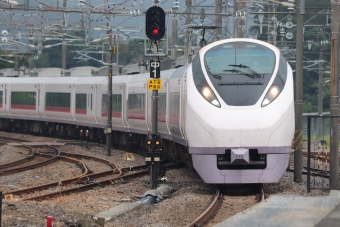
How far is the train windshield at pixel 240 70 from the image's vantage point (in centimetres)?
1450

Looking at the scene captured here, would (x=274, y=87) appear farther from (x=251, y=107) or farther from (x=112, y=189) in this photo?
(x=112, y=189)

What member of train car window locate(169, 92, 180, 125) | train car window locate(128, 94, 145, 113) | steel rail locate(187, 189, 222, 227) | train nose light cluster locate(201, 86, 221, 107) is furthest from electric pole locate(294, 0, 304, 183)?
train car window locate(128, 94, 145, 113)

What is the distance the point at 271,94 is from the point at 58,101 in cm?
2599

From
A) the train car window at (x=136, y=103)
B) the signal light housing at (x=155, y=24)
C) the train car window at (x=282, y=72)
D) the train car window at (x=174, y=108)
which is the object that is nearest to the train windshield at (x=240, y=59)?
the train car window at (x=282, y=72)

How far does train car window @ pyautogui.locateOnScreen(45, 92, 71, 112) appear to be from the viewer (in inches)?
1515

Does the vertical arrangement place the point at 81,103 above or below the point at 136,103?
below

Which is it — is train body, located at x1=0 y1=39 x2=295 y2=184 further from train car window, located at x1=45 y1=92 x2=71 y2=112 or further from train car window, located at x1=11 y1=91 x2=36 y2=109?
train car window, located at x1=11 y1=91 x2=36 y2=109

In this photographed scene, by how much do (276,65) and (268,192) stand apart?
2.38 meters

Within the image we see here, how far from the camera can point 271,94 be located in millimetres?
14617

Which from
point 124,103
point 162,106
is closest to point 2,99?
point 124,103

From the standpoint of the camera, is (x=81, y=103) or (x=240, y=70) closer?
(x=240, y=70)

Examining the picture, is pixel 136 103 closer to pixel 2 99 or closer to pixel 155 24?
pixel 155 24

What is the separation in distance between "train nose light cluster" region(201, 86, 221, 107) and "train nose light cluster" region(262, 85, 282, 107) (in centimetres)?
84

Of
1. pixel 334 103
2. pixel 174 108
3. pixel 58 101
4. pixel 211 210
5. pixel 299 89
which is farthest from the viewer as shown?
pixel 58 101
